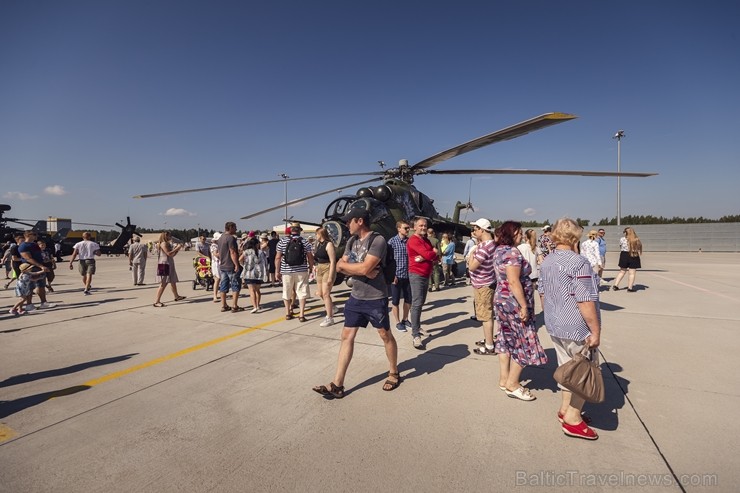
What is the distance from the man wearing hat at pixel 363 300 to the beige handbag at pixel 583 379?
4.99 ft

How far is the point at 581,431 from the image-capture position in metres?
2.46

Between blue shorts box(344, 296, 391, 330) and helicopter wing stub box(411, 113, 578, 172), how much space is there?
3.78m

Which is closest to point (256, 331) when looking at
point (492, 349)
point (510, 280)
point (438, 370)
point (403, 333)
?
point (403, 333)

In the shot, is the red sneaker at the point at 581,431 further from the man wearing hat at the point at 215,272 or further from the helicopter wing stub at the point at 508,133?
the man wearing hat at the point at 215,272

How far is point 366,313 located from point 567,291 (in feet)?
5.90

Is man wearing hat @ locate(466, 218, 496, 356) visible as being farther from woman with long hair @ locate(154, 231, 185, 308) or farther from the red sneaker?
woman with long hair @ locate(154, 231, 185, 308)

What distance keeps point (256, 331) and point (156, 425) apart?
8.69 feet

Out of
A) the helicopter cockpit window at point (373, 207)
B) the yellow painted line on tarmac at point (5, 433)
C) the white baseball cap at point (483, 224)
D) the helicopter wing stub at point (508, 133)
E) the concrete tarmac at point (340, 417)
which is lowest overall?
the concrete tarmac at point (340, 417)

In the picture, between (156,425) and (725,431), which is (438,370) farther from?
(156,425)

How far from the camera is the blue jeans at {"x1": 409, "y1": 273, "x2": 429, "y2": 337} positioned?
4.61m

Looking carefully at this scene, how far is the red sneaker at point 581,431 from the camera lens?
8.00 ft

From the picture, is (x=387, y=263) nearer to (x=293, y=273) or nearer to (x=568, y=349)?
(x=568, y=349)

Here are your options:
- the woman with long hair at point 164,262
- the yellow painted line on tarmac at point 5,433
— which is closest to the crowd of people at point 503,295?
the yellow painted line on tarmac at point 5,433

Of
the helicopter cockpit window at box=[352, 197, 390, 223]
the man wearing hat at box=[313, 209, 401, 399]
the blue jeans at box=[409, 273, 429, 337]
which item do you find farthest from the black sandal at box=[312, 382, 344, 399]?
the helicopter cockpit window at box=[352, 197, 390, 223]
